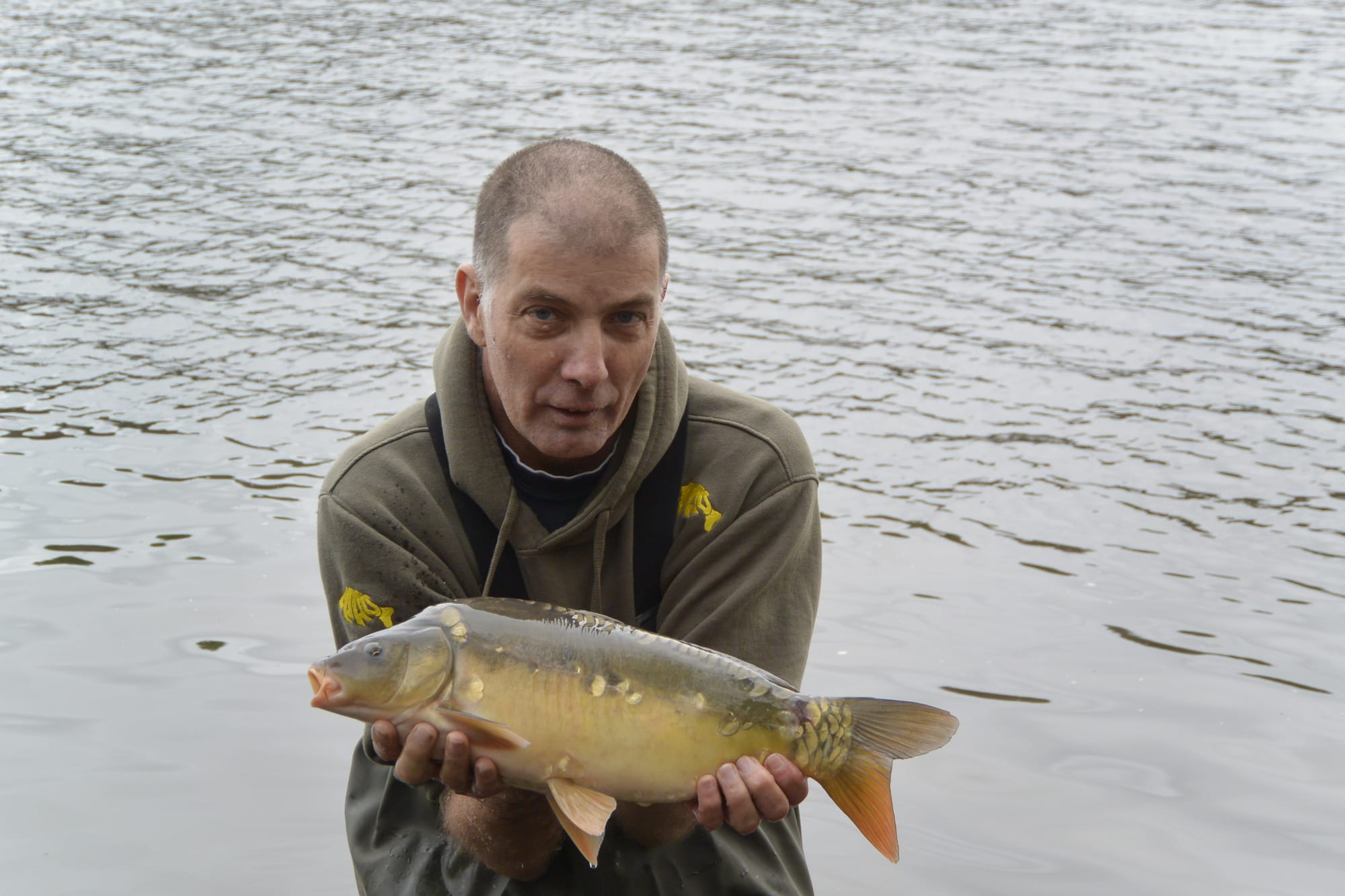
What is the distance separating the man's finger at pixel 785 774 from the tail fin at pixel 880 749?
0.19ft

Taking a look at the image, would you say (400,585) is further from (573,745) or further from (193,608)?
(193,608)

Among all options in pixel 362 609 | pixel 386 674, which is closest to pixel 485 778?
pixel 386 674

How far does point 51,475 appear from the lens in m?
7.29

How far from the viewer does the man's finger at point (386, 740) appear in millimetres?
3002

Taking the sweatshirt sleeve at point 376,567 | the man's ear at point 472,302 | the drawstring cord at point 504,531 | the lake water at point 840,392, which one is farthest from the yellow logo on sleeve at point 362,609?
the lake water at point 840,392

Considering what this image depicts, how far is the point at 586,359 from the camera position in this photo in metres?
3.35

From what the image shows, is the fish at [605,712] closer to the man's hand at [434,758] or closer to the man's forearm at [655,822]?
the man's hand at [434,758]

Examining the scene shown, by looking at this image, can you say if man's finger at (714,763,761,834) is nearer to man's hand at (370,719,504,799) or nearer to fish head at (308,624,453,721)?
man's hand at (370,719,504,799)

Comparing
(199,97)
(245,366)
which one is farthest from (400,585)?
(199,97)

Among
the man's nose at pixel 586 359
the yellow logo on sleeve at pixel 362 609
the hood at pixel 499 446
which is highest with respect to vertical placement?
the man's nose at pixel 586 359

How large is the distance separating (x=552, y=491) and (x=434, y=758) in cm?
84

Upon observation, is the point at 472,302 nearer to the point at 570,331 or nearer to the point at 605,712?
the point at 570,331

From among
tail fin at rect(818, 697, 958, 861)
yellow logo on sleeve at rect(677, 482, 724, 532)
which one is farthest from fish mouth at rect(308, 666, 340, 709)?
yellow logo on sleeve at rect(677, 482, 724, 532)

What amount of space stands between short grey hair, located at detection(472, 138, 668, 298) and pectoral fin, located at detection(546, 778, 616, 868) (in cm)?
112
